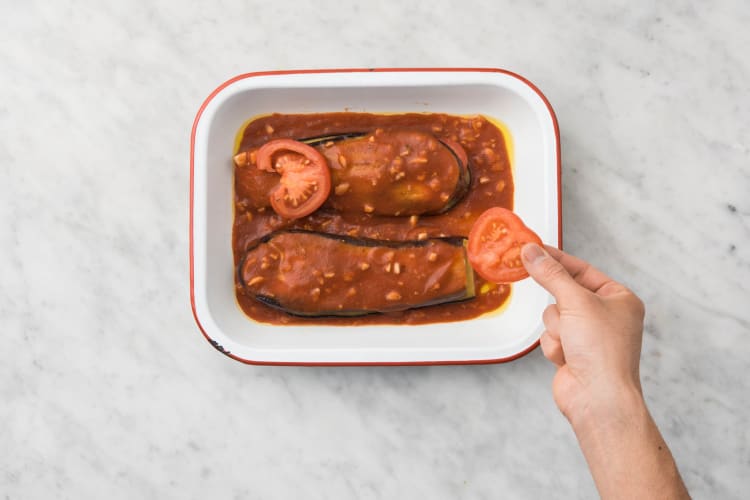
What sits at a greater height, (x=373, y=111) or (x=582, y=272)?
(x=373, y=111)

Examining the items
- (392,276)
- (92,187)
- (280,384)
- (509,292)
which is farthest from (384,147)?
(92,187)

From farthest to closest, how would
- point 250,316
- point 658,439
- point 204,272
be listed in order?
1. point 250,316
2. point 204,272
3. point 658,439

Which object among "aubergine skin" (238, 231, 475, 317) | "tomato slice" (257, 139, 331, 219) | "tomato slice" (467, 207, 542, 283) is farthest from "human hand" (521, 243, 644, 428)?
"tomato slice" (257, 139, 331, 219)

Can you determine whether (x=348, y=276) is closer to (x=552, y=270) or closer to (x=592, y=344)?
(x=552, y=270)

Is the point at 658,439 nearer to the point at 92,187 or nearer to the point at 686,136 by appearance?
the point at 686,136

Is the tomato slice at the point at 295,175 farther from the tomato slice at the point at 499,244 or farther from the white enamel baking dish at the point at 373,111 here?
the tomato slice at the point at 499,244

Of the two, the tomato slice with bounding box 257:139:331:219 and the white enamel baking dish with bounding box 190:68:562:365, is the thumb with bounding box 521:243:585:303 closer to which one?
the white enamel baking dish with bounding box 190:68:562:365

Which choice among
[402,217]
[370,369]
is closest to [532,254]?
[402,217]
